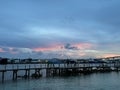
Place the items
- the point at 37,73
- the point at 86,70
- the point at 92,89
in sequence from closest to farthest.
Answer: the point at 92,89 < the point at 37,73 < the point at 86,70

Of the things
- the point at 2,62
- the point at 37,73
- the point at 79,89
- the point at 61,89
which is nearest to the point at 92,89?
the point at 79,89

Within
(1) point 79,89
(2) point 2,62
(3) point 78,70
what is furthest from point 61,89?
(2) point 2,62

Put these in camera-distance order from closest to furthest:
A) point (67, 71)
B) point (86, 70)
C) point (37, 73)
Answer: point (37, 73), point (67, 71), point (86, 70)

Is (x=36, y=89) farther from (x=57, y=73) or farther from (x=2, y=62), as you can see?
(x=2, y=62)

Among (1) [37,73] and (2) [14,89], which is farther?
(1) [37,73]

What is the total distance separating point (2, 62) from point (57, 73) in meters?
81.1

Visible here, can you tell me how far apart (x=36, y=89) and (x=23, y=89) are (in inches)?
122

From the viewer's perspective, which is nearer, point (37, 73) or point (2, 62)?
point (37, 73)

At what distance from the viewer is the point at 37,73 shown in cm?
9769

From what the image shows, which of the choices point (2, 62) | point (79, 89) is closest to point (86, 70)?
point (79, 89)

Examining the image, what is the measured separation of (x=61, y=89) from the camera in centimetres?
5744

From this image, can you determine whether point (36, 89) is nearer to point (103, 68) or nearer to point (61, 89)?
point (61, 89)

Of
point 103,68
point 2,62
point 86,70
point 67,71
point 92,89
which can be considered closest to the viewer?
point 92,89

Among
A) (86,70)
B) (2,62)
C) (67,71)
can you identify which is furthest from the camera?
(2,62)
